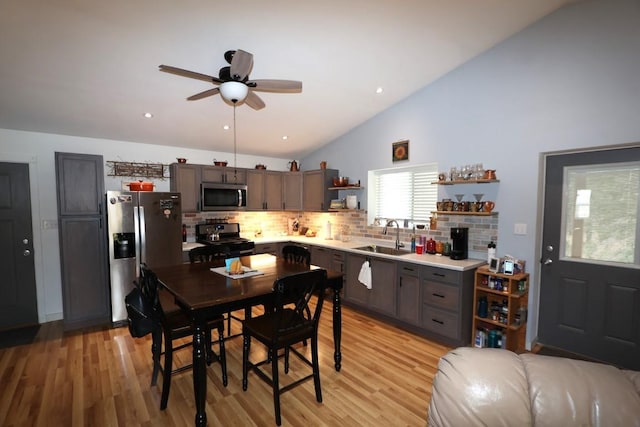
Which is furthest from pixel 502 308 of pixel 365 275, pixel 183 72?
pixel 183 72

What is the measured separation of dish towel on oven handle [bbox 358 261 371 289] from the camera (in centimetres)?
390

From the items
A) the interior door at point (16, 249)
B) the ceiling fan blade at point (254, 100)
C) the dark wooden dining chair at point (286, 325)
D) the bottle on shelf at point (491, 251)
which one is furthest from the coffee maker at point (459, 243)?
the interior door at point (16, 249)

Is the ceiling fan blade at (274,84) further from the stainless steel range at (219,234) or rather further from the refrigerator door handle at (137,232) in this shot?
the stainless steel range at (219,234)

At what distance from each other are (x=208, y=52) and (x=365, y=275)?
9.95 feet

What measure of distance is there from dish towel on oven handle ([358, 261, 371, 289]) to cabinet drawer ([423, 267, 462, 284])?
0.77 metres

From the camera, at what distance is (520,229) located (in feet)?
10.2

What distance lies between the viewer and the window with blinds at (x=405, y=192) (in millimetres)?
4066

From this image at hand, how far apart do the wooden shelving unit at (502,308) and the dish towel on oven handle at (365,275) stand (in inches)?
48.8

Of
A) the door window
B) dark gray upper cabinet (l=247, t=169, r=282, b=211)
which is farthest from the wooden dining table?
the door window

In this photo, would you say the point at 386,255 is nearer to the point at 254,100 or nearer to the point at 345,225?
the point at 345,225

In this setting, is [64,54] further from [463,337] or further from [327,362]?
[463,337]

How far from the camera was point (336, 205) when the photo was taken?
4.96m

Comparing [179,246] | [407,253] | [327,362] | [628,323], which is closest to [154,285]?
[327,362]

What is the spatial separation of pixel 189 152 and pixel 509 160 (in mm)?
4446
